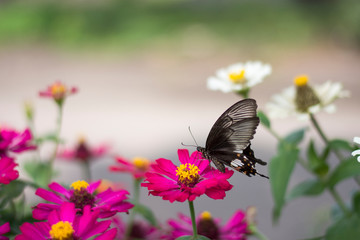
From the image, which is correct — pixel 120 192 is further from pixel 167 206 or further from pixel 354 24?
pixel 354 24

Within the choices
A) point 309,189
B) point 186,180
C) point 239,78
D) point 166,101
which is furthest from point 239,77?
point 166,101

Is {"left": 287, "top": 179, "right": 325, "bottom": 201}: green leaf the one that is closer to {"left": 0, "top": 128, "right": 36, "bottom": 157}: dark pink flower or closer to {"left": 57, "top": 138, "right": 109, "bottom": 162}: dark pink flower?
{"left": 0, "top": 128, "right": 36, "bottom": 157}: dark pink flower

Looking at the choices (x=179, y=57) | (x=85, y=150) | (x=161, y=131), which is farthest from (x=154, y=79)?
(x=85, y=150)

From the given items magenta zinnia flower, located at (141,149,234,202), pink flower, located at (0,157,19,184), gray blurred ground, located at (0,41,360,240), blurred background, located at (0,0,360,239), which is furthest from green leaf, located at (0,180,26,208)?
blurred background, located at (0,0,360,239)

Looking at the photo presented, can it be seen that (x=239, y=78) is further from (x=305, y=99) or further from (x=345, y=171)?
(x=345, y=171)

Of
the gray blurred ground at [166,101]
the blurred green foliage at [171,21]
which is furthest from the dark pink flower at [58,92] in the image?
the blurred green foliage at [171,21]
